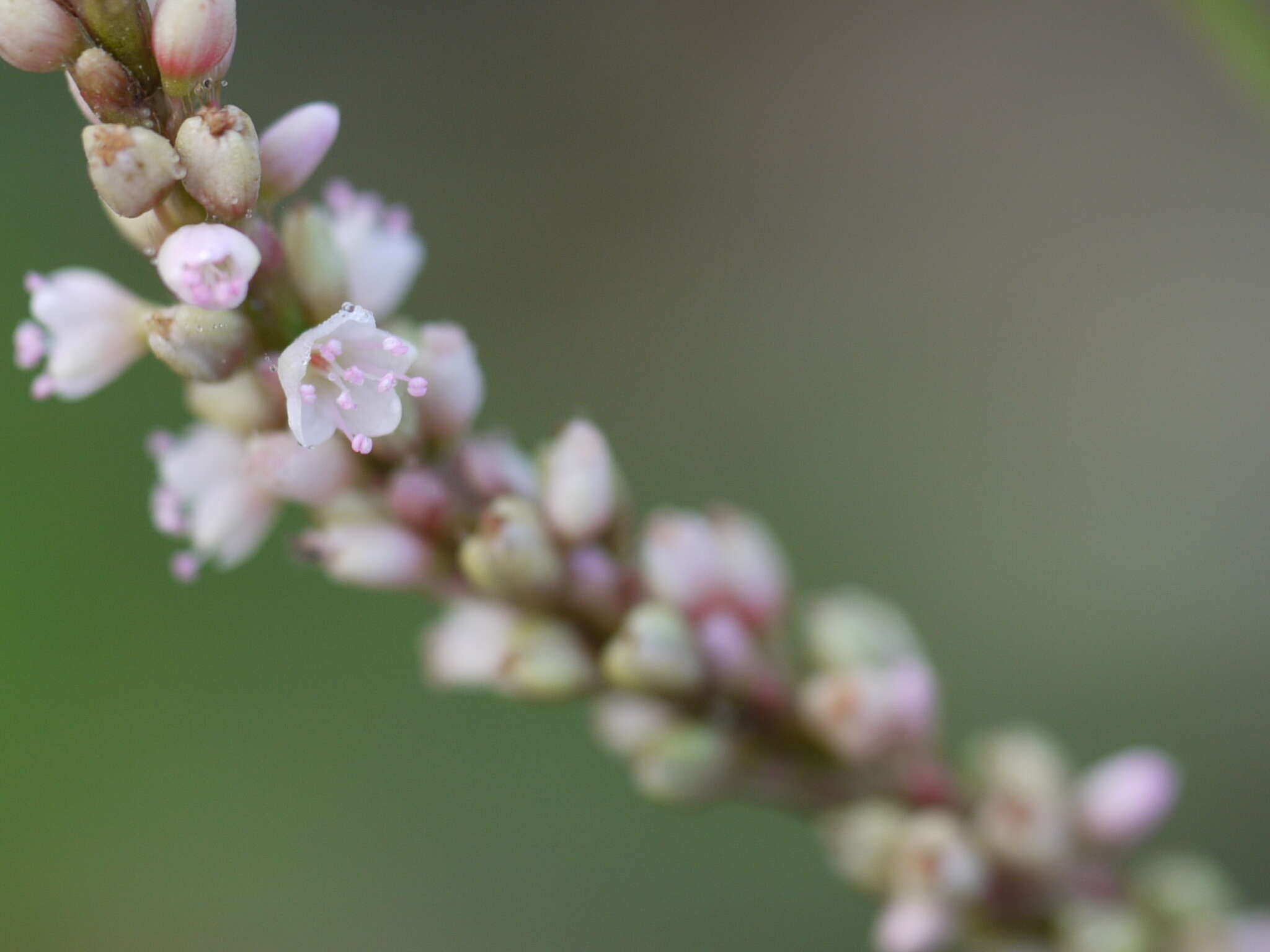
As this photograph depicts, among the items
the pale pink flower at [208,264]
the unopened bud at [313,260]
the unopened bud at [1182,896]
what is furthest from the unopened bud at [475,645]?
the unopened bud at [1182,896]

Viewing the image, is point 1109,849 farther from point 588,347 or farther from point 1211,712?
point 588,347

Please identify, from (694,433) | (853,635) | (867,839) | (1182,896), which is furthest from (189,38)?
(694,433)

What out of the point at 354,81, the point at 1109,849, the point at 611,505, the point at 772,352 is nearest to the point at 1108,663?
the point at 772,352

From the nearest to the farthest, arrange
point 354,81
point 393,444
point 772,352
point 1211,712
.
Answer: point 393,444 < point 1211,712 < point 772,352 < point 354,81

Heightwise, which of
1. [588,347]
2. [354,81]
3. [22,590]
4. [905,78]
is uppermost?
[905,78]

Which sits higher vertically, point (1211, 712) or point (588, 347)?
point (588, 347)

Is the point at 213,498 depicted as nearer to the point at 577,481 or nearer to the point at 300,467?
the point at 300,467

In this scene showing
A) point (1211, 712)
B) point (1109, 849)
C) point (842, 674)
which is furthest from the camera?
point (1211, 712)
